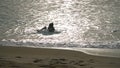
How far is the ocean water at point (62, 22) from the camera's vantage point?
8.45m

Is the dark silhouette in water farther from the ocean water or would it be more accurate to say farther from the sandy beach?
the sandy beach

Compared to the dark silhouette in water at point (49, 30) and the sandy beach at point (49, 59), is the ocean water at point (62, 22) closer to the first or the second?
the dark silhouette in water at point (49, 30)

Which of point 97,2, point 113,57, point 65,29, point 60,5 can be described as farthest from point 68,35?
point 97,2

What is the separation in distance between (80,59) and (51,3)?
277 inches

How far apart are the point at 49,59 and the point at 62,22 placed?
13.2 ft

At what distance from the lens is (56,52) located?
7379mm

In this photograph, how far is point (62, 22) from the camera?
413 inches

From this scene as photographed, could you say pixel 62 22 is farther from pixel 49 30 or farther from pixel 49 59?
pixel 49 59

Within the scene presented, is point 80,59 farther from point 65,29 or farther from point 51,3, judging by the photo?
point 51,3

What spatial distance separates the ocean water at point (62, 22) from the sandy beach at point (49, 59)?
2.32ft

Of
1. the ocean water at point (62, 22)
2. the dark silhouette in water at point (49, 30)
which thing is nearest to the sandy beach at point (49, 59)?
the ocean water at point (62, 22)

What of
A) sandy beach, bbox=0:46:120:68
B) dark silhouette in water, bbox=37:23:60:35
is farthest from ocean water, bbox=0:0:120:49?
sandy beach, bbox=0:46:120:68

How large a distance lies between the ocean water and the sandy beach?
708 mm

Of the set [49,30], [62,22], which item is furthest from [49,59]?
[62,22]
